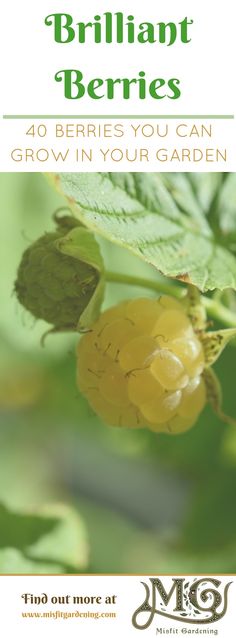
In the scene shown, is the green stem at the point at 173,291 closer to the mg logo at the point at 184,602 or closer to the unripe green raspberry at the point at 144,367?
the unripe green raspberry at the point at 144,367

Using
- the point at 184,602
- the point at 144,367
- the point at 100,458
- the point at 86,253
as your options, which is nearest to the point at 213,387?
the point at 144,367

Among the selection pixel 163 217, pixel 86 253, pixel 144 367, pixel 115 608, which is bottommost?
pixel 115 608

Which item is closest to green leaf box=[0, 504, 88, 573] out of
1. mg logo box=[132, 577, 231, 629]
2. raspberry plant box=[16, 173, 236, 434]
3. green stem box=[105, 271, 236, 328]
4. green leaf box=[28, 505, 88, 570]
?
green leaf box=[28, 505, 88, 570]

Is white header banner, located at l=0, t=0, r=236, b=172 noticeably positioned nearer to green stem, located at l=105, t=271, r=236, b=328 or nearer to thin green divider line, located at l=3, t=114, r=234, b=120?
thin green divider line, located at l=3, t=114, r=234, b=120

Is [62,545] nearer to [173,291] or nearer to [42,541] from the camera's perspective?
[42,541]

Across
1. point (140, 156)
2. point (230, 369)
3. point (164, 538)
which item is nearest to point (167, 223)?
point (140, 156)
